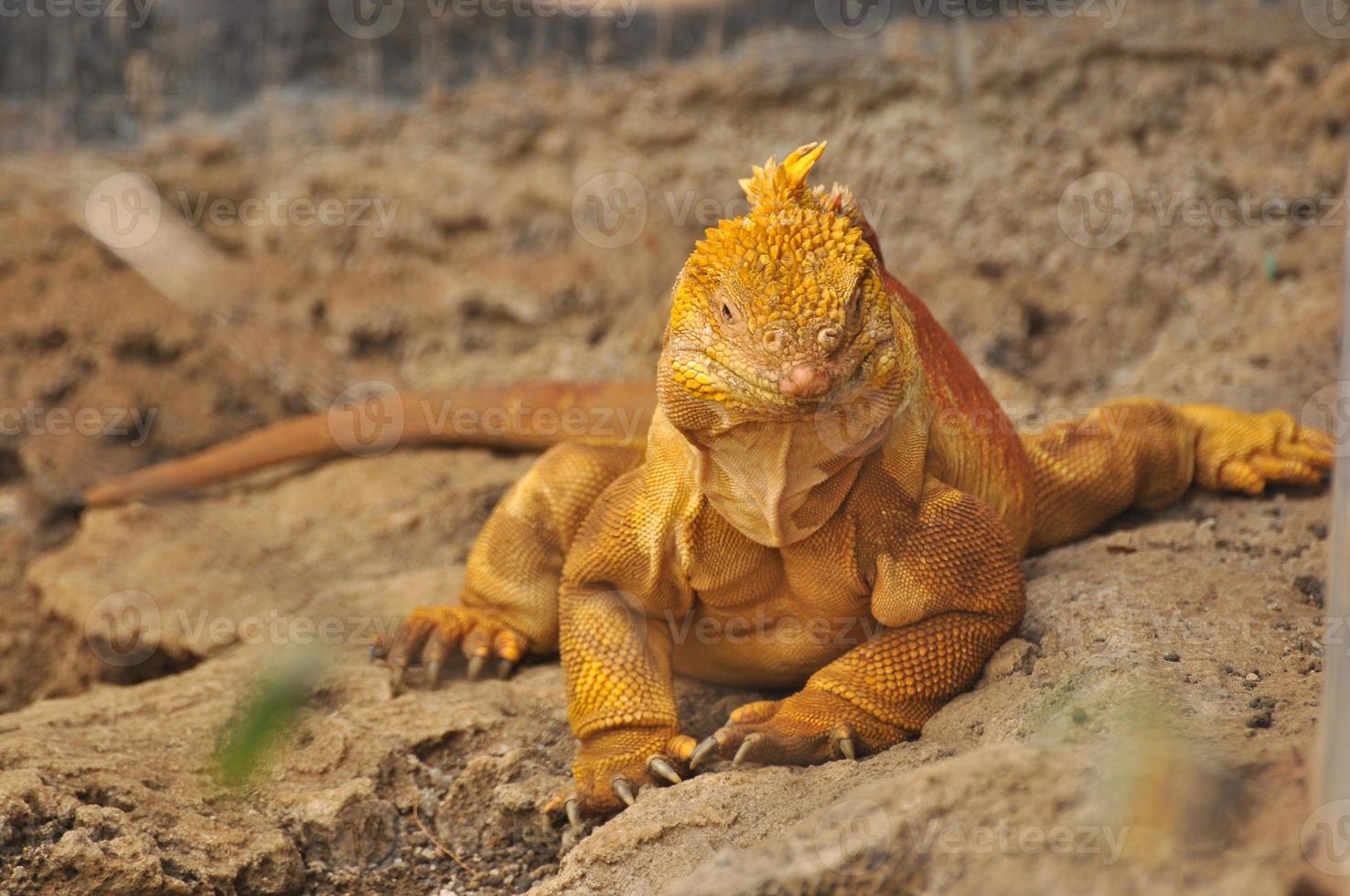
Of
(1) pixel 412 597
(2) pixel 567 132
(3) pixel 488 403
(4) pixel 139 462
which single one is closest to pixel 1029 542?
(1) pixel 412 597

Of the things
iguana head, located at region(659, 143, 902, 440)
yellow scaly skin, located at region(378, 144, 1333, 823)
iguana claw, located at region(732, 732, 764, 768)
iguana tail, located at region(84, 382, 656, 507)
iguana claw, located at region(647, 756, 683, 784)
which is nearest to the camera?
iguana head, located at region(659, 143, 902, 440)

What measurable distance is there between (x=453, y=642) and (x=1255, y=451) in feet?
9.35

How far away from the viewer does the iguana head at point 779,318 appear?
310cm

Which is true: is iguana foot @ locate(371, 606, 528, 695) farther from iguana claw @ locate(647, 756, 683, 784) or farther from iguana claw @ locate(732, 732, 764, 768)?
iguana claw @ locate(732, 732, 764, 768)

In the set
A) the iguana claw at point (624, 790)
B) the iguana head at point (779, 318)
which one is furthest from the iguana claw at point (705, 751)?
the iguana head at point (779, 318)

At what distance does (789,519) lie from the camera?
141 inches

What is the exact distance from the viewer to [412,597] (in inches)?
210

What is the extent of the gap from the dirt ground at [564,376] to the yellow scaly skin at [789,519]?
0.16 m

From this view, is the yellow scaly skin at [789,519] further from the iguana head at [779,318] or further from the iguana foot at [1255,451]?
the iguana foot at [1255,451]

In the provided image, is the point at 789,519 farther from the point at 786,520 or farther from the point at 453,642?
the point at 453,642

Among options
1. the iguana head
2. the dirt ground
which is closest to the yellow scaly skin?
the iguana head

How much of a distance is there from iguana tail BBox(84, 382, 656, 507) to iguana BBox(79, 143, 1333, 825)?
1715 mm

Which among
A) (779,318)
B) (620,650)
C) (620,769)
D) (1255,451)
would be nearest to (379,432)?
(620,650)

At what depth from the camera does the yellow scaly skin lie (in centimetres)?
321
